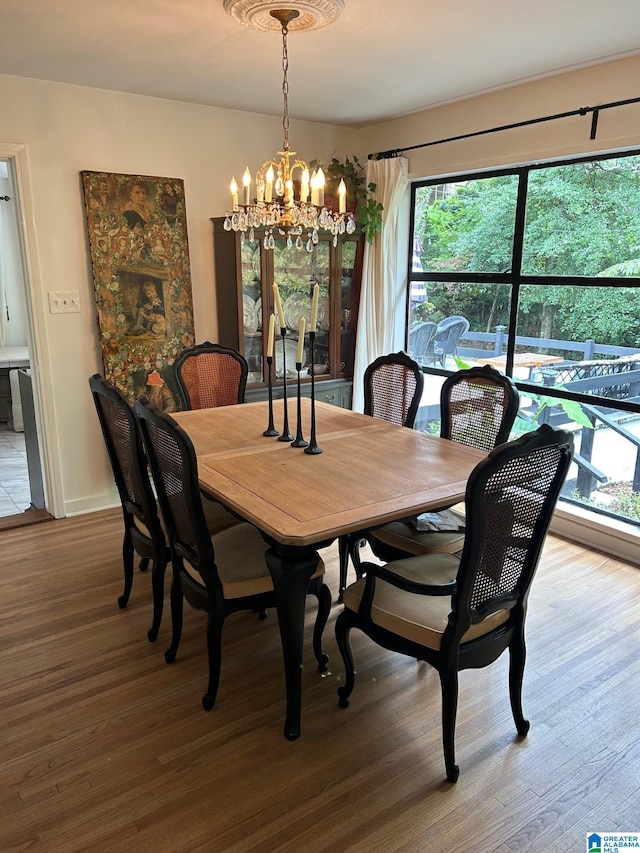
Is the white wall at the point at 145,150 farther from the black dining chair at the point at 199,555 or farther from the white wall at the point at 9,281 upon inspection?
the white wall at the point at 9,281

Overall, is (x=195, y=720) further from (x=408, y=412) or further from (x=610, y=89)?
(x=610, y=89)

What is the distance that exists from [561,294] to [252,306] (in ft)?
6.43

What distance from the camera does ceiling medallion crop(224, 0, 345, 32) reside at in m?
2.34

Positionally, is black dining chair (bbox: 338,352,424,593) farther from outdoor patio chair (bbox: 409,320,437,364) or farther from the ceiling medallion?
the ceiling medallion

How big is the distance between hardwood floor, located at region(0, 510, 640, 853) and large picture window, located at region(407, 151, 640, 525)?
3.48 ft

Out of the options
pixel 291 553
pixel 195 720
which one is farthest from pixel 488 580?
pixel 195 720

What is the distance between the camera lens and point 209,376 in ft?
11.8

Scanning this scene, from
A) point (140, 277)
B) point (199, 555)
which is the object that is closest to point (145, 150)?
point (140, 277)

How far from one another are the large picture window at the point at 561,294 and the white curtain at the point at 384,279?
255 mm

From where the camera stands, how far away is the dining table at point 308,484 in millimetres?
1926

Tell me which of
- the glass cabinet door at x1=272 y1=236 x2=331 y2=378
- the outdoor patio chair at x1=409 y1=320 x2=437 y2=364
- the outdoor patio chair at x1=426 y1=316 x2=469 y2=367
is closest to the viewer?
the glass cabinet door at x1=272 y1=236 x2=331 y2=378

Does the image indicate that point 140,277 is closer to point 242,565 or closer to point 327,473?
point 327,473

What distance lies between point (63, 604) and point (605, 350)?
3.18m

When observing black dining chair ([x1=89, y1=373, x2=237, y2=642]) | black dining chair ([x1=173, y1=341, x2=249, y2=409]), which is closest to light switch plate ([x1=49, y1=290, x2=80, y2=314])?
black dining chair ([x1=173, y1=341, x2=249, y2=409])
